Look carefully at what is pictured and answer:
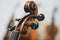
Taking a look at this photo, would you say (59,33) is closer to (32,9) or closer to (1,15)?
(32,9)

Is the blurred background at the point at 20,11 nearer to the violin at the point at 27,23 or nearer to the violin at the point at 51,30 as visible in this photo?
the violin at the point at 51,30

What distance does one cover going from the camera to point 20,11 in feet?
4.58

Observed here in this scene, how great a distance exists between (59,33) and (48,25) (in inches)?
4.4

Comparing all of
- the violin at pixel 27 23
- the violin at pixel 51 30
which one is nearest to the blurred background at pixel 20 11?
the violin at pixel 51 30

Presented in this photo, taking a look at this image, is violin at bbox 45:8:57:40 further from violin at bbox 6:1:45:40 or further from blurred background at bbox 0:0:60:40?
violin at bbox 6:1:45:40

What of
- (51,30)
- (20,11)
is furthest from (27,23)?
(20,11)

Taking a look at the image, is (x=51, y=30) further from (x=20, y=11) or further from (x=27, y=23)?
(x=20, y=11)

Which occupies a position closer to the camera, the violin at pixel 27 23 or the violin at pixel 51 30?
the violin at pixel 27 23

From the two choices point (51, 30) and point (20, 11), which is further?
point (20, 11)

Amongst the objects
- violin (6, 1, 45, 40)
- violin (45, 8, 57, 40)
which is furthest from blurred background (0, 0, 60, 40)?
violin (6, 1, 45, 40)

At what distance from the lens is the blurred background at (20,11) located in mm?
1177

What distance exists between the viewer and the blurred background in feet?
3.86

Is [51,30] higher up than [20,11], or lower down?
lower down

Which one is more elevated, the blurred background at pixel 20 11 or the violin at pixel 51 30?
the blurred background at pixel 20 11
